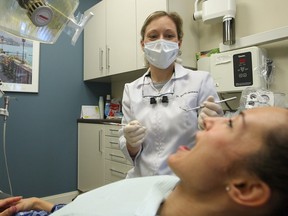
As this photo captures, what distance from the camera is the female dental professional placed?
1197mm

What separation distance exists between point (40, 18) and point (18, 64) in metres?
1.72

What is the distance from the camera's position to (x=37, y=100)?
2.64 meters

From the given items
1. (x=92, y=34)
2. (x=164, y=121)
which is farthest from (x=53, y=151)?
(x=164, y=121)

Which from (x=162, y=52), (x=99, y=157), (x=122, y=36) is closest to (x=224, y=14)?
(x=162, y=52)

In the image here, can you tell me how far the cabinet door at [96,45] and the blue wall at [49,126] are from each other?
0.11m

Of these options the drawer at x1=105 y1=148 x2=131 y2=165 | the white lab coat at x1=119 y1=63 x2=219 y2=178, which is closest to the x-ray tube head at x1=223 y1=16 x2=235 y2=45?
the white lab coat at x1=119 y1=63 x2=219 y2=178

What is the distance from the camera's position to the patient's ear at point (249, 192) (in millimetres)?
611

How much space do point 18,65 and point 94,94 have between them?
859mm

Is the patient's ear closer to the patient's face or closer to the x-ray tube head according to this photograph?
the patient's face

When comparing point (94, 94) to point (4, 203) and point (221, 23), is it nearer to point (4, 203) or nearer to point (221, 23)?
point (221, 23)

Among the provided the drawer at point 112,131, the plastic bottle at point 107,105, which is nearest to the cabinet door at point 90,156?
the drawer at point 112,131

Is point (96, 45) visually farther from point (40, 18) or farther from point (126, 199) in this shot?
point (126, 199)

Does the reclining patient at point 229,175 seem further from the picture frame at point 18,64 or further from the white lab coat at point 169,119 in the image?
the picture frame at point 18,64

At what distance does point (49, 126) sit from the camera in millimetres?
2707
